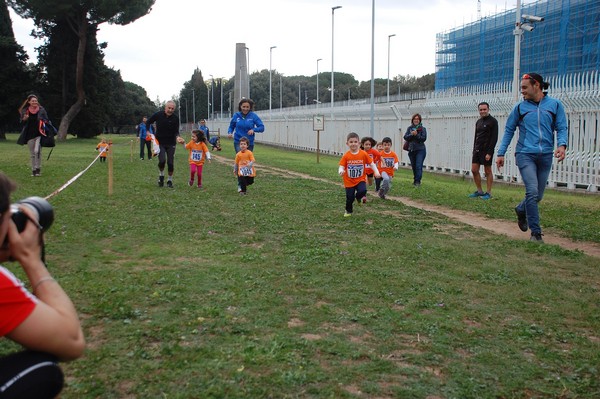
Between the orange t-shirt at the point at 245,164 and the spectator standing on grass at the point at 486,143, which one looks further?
the spectator standing on grass at the point at 486,143

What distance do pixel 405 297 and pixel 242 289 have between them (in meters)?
1.35

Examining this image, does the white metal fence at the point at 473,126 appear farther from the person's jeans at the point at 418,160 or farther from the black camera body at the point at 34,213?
the black camera body at the point at 34,213

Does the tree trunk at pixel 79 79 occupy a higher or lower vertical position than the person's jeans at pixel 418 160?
higher

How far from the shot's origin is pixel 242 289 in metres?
5.52

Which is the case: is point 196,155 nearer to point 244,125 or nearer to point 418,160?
point 244,125

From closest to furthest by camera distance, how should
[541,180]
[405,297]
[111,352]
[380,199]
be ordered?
1. [111,352]
2. [405,297]
3. [541,180]
4. [380,199]

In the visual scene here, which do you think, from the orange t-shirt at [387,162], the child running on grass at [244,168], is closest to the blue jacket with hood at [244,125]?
the child running on grass at [244,168]

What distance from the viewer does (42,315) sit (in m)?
2.37

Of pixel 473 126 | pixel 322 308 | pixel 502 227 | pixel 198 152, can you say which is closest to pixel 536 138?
pixel 502 227

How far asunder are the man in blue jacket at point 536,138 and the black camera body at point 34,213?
22.7 ft

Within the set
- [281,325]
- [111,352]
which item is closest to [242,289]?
[281,325]

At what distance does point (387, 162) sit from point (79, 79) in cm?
5018

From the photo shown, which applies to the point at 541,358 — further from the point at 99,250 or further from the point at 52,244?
the point at 52,244

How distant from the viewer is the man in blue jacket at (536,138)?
8.37 m
